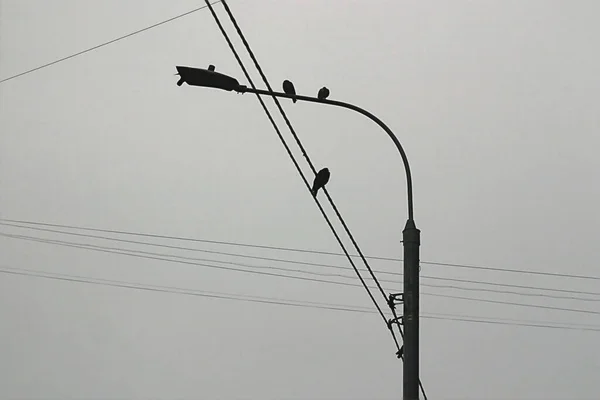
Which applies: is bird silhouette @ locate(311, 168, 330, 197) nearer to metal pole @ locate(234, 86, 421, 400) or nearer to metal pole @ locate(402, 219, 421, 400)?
metal pole @ locate(234, 86, 421, 400)

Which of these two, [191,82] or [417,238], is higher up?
[191,82]

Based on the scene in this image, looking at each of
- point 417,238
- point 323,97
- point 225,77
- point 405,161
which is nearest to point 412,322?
point 417,238

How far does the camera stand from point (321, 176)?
30.6ft

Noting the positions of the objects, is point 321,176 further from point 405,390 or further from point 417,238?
point 405,390

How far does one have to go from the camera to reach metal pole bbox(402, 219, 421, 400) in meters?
8.55

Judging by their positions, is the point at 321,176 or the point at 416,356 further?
the point at 321,176

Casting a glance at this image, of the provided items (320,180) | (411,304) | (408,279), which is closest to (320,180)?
(320,180)

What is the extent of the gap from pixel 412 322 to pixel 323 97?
283 centimetres

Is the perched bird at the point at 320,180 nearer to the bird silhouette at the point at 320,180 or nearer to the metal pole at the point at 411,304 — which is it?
the bird silhouette at the point at 320,180

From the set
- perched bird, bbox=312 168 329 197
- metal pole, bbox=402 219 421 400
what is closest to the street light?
metal pole, bbox=402 219 421 400

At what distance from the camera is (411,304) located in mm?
8812

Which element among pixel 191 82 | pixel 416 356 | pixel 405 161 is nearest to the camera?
pixel 191 82

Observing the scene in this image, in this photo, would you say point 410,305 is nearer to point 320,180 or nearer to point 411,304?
point 411,304

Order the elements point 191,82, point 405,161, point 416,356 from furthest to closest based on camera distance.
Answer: point 405,161, point 416,356, point 191,82
